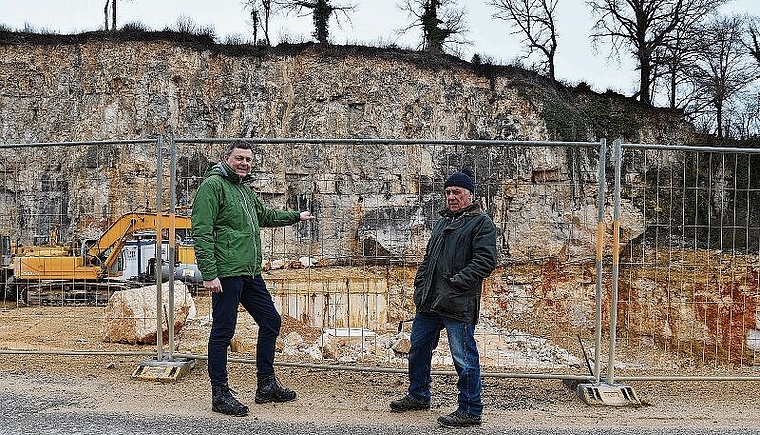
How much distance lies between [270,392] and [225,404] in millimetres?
430

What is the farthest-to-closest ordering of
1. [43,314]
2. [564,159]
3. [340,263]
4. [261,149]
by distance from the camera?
1. [564,159]
2. [261,149]
3. [43,314]
4. [340,263]

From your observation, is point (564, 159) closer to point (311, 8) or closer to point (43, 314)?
point (311, 8)

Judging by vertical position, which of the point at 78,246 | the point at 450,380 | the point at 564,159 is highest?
the point at 564,159

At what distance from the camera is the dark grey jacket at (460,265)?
480cm

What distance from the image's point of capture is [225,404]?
510 centimetres

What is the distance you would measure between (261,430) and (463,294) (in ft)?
5.36

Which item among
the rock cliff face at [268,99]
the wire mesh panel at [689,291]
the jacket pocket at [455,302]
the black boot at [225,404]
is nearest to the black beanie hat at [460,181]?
the jacket pocket at [455,302]

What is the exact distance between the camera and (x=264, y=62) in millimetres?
23781

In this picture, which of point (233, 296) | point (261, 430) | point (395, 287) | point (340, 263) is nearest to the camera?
point (261, 430)

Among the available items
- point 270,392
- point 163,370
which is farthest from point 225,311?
point 163,370

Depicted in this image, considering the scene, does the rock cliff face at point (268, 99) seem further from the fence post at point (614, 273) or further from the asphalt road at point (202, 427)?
the asphalt road at point (202, 427)

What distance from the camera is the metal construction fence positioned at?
6543mm

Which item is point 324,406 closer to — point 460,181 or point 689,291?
point 460,181

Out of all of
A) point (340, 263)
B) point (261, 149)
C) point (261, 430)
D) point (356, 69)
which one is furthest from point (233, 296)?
point (356, 69)
